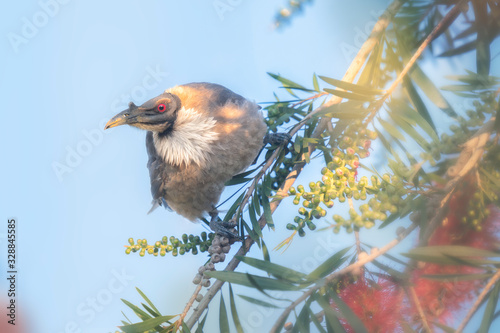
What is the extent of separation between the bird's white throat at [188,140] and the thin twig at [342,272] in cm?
152

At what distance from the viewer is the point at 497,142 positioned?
134 cm

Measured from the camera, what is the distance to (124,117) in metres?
2.67

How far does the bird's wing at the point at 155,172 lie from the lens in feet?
9.81

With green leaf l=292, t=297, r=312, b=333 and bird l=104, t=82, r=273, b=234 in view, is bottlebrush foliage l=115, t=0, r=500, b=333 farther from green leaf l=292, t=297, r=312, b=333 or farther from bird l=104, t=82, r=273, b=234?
bird l=104, t=82, r=273, b=234

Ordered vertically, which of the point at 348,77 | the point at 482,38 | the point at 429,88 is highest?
the point at 482,38

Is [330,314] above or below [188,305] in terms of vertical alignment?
above

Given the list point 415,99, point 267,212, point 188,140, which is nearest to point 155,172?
point 188,140

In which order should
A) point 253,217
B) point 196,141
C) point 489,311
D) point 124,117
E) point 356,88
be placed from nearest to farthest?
point 489,311 → point 356,88 → point 253,217 → point 124,117 → point 196,141

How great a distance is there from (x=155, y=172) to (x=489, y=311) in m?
2.13

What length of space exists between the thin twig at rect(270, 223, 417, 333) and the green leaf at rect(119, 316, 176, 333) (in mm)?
399

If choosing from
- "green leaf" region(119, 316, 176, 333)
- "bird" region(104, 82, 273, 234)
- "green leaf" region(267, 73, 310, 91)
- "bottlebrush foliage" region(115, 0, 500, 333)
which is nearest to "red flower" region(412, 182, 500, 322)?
"bottlebrush foliage" region(115, 0, 500, 333)

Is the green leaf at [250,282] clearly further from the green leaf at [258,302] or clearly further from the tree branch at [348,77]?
the tree branch at [348,77]

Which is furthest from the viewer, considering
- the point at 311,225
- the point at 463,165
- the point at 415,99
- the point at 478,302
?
the point at 415,99

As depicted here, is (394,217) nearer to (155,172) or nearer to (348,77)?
(348,77)
